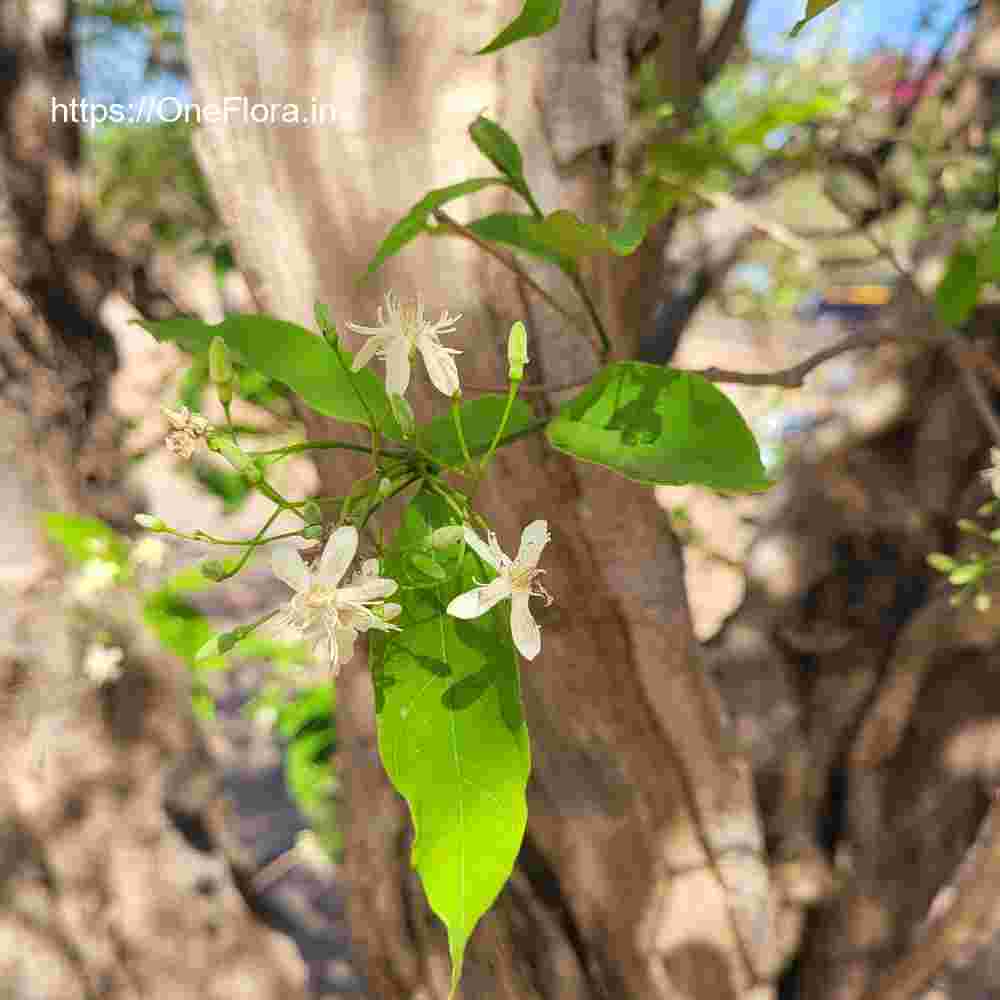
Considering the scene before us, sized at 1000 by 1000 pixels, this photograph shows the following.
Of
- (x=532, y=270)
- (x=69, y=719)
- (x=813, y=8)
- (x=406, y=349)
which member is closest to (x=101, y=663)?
(x=69, y=719)

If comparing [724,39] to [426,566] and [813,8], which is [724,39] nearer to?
[813,8]

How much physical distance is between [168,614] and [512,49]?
62 cm

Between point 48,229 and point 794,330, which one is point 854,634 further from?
point 794,330

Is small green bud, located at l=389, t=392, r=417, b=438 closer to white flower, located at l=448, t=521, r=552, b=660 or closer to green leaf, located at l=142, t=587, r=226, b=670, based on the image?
white flower, located at l=448, t=521, r=552, b=660

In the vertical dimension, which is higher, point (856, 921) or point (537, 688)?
point (537, 688)

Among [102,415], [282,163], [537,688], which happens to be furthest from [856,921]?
[102,415]

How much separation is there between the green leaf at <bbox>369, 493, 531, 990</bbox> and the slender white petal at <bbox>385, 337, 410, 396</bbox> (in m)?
0.05

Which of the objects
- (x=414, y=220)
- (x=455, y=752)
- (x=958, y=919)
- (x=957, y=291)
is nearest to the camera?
(x=455, y=752)

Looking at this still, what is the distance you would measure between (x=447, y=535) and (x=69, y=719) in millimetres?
738

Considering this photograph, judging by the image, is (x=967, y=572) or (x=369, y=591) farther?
(x=967, y=572)

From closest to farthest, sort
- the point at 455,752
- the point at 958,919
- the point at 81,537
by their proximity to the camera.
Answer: the point at 455,752
the point at 958,919
the point at 81,537

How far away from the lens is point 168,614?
91 cm

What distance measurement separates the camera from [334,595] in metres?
0.27

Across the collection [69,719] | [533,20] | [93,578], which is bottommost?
[69,719]
